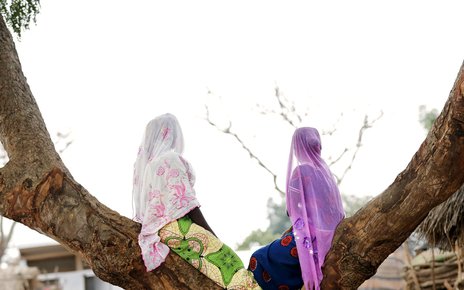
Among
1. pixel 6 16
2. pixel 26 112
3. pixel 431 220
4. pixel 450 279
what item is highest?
pixel 6 16

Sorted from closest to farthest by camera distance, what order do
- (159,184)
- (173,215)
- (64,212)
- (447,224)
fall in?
1. (64,212)
2. (173,215)
3. (159,184)
4. (447,224)

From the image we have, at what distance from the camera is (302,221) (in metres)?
4.56

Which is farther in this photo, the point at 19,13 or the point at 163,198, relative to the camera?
the point at 19,13

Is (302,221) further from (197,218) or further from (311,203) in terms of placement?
(197,218)

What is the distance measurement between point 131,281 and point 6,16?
2824 millimetres

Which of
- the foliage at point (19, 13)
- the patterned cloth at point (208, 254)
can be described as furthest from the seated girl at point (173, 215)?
the foliage at point (19, 13)

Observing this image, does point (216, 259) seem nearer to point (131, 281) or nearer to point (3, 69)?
point (131, 281)

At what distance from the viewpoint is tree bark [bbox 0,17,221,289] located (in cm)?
410

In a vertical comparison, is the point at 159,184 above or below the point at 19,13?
below

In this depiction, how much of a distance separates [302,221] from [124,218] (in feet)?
3.53

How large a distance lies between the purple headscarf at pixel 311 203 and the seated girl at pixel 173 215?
0.36 m

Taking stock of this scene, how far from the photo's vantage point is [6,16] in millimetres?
6004

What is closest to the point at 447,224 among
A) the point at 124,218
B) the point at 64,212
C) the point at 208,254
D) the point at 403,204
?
the point at 208,254

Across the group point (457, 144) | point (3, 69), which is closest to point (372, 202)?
point (457, 144)
